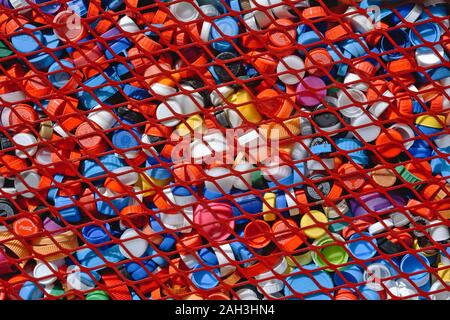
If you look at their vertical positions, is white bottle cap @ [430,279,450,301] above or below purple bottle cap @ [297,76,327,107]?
below

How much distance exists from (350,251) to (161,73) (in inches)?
14.3

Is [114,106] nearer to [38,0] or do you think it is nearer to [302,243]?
[38,0]

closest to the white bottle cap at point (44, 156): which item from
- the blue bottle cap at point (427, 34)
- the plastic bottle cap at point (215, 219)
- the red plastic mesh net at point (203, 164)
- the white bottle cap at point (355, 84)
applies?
the red plastic mesh net at point (203, 164)

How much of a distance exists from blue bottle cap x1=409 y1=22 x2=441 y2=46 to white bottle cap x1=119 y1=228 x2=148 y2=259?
18.5 inches

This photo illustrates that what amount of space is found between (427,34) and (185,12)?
0.33m

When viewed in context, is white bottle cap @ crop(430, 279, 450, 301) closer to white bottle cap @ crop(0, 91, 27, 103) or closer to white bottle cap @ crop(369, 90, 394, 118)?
white bottle cap @ crop(369, 90, 394, 118)

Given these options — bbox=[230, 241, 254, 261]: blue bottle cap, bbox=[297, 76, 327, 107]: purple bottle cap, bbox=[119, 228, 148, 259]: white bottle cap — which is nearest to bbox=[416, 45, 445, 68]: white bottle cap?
bbox=[297, 76, 327, 107]: purple bottle cap

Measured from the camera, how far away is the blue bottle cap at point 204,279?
3.17ft

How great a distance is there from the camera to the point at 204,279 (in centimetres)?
97

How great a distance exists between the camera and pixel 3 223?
3.09 ft

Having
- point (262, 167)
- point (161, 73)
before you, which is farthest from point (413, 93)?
point (161, 73)

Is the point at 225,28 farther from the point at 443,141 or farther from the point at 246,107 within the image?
the point at 443,141

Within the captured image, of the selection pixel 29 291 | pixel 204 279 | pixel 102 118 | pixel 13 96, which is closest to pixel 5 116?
pixel 13 96

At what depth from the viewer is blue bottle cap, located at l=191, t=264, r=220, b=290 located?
38.1 inches
